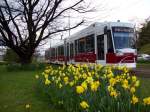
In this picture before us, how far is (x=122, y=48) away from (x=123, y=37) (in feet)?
2.51

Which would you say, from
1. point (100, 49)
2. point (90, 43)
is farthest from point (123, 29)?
point (90, 43)

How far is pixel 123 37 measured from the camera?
2102 cm

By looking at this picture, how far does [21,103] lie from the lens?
9.76 metres

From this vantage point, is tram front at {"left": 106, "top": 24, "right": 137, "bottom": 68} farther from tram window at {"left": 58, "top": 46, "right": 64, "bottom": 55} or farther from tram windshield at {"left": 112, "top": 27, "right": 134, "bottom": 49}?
tram window at {"left": 58, "top": 46, "right": 64, "bottom": 55}

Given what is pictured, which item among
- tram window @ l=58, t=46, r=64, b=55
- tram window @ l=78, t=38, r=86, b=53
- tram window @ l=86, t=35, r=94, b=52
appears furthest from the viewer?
tram window @ l=58, t=46, r=64, b=55

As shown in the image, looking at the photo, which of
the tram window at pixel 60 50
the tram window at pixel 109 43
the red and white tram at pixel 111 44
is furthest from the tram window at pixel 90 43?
the tram window at pixel 60 50

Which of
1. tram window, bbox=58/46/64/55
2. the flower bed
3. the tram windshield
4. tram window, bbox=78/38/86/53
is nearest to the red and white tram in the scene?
the tram windshield

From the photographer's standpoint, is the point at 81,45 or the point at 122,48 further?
the point at 81,45

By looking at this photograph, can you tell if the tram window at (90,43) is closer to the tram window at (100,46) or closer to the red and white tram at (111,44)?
the red and white tram at (111,44)

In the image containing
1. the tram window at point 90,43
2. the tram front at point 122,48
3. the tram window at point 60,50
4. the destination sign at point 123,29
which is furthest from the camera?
the tram window at point 60,50

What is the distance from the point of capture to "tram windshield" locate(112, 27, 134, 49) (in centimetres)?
2066

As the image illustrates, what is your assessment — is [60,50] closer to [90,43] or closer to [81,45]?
[81,45]

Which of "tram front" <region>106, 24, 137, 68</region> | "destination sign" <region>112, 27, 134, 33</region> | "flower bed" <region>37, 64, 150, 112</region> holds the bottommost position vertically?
"flower bed" <region>37, 64, 150, 112</region>

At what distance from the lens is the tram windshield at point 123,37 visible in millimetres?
20656
